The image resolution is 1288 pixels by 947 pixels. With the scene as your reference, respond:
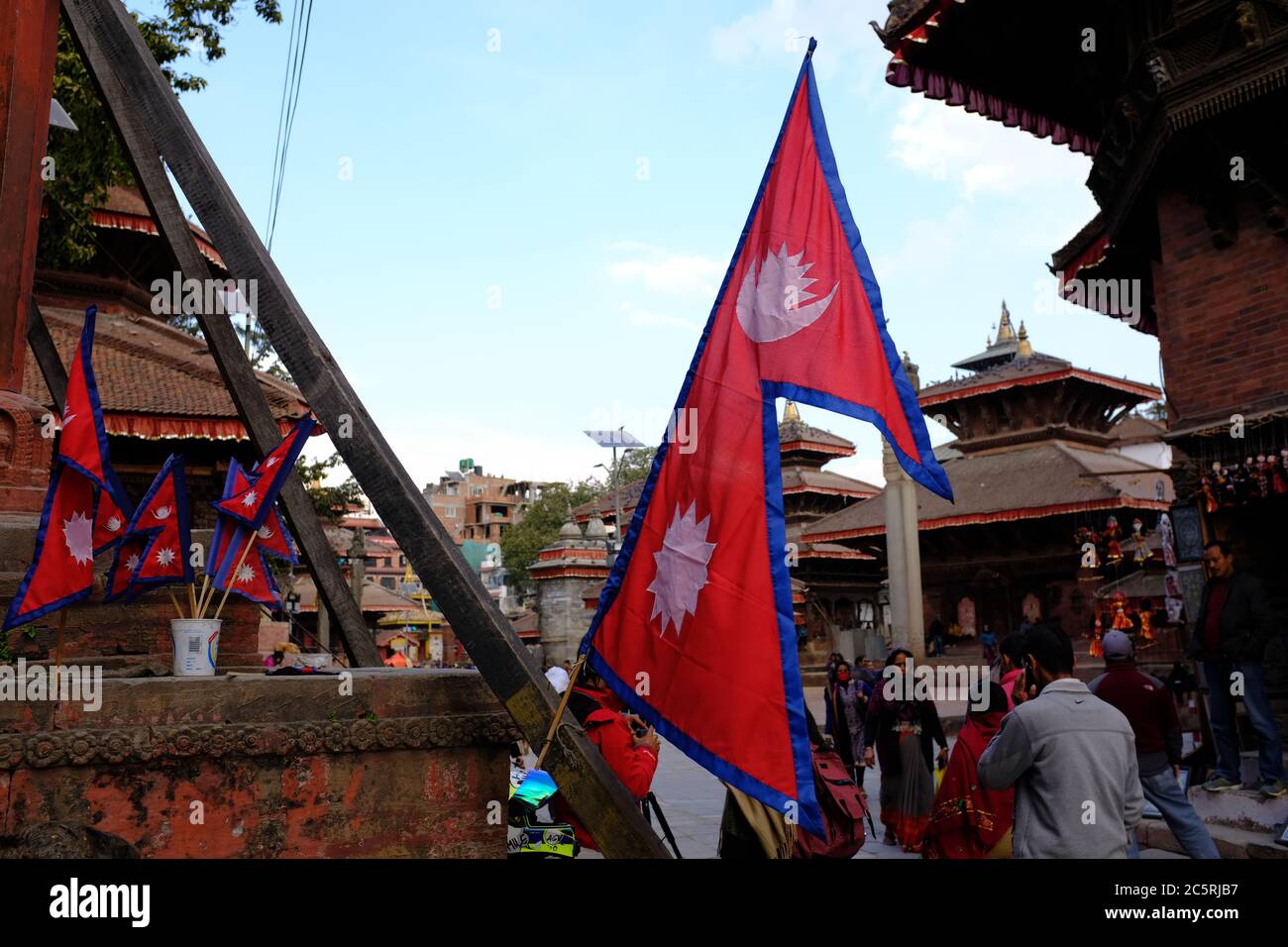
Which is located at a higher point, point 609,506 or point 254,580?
point 609,506

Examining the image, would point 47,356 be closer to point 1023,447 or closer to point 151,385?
point 151,385

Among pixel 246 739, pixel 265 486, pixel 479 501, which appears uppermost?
pixel 479 501

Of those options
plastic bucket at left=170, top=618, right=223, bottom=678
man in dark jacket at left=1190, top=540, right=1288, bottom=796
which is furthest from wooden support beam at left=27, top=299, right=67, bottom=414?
man in dark jacket at left=1190, top=540, right=1288, bottom=796

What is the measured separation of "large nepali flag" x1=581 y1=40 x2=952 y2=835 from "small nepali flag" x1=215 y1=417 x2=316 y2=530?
4.60ft

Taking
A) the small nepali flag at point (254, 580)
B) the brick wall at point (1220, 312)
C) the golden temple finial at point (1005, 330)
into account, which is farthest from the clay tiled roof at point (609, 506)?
the small nepali flag at point (254, 580)

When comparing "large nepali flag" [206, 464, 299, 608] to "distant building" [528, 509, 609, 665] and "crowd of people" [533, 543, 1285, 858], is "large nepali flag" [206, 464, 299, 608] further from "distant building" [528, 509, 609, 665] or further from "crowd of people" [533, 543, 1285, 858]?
"distant building" [528, 509, 609, 665]

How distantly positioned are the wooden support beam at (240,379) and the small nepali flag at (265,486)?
132 centimetres

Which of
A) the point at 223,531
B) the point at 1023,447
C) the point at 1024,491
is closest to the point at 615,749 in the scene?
the point at 223,531

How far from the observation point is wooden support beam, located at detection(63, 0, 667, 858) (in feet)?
11.0

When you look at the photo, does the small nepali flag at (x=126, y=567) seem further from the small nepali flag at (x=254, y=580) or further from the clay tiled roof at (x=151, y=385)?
the clay tiled roof at (x=151, y=385)

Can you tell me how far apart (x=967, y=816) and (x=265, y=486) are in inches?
144

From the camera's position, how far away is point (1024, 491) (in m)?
27.4

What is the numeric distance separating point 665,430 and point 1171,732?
3.89m
